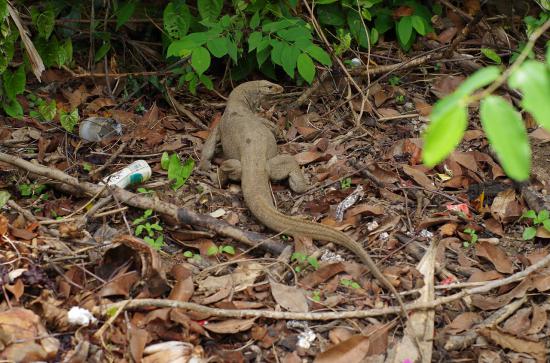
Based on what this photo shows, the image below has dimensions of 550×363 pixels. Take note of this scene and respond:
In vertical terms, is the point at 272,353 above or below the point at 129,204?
below

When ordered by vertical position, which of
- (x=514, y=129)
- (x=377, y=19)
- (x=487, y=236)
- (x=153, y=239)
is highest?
(x=514, y=129)

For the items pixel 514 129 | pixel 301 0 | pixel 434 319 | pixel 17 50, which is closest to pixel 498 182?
pixel 434 319

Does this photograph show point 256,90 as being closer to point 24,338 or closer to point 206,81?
point 206,81

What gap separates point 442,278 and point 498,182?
1.45 metres

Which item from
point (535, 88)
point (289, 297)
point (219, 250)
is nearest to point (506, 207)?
point (289, 297)

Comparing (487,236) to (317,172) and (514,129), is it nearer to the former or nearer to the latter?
(317,172)

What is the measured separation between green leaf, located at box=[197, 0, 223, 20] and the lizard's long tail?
1.64 meters

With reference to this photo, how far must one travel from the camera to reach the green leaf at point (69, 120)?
610 cm

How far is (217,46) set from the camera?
592 cm

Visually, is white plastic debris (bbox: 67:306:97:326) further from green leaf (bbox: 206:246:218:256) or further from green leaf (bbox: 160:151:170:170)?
green leaf (bbox: 160:151:170:170)

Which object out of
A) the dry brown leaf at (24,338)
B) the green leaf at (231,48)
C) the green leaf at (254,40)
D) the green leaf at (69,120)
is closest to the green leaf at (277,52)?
the green leaf at (254,40)

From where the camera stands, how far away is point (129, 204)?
16.4ft

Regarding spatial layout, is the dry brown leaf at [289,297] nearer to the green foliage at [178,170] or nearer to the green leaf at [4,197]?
the green foliage at [178,170]

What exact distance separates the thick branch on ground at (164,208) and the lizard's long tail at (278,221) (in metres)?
0.22
